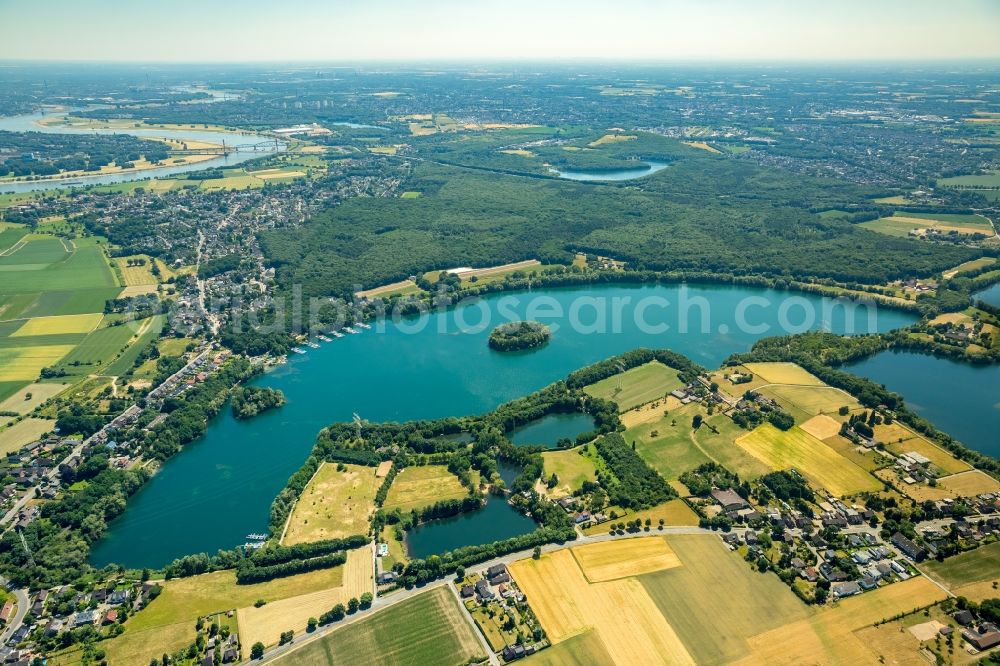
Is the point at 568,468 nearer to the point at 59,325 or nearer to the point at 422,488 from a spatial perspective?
the point at 422,488

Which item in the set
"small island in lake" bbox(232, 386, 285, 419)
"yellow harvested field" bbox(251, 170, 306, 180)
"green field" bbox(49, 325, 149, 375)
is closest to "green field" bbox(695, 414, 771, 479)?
"small island in lake" bbox(232, 386, 285, 419)

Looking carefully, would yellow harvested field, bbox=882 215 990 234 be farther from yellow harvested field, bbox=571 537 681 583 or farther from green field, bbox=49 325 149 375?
green field, bbox=49 325 149 375

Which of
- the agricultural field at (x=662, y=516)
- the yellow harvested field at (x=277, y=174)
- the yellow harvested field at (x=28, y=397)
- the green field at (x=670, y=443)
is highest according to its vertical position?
the yellow harvested field at (x=277, y=174)

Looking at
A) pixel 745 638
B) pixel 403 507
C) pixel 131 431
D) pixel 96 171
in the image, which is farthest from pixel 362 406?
pixel 96 171

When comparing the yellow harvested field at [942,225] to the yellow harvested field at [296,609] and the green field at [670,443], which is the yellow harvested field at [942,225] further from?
the yellow harvested field at [296,609]

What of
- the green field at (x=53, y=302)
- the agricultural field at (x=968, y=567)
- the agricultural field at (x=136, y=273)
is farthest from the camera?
the agricultural field at (x=136, y=273)

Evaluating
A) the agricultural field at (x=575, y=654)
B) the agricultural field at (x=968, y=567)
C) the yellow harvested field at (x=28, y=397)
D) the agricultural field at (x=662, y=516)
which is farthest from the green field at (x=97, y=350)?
the agricultural field at (x=968, y=567)

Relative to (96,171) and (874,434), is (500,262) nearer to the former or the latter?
(874,434)
